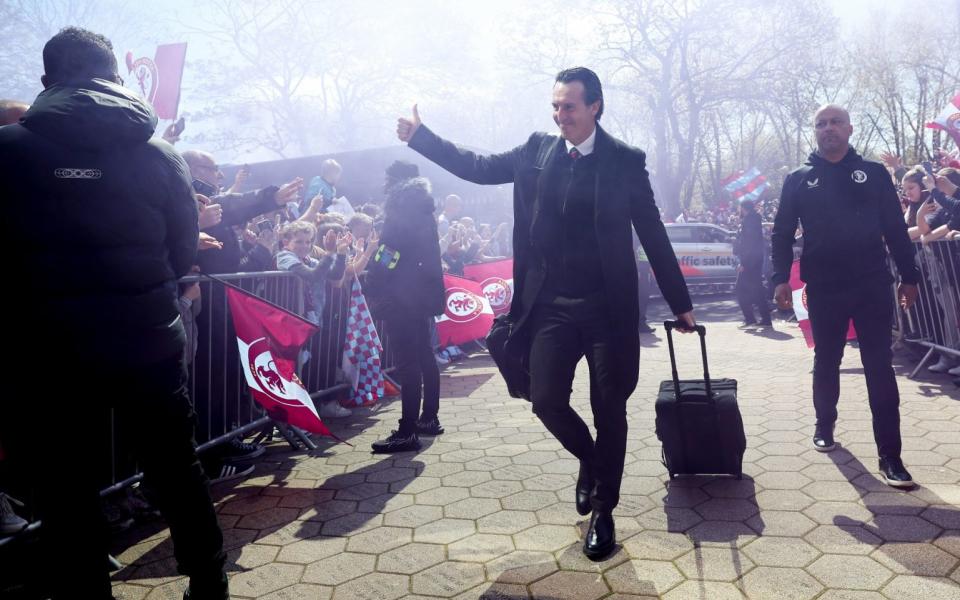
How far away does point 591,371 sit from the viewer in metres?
3.12

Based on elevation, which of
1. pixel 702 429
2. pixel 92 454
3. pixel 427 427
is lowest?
pixel 427 427

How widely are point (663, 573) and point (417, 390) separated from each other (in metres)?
2.52

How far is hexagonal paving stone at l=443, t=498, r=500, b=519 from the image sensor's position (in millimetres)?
3625

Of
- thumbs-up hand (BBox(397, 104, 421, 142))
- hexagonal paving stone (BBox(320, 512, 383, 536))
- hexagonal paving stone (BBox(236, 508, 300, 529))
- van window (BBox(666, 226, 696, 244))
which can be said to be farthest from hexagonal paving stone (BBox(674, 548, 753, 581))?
van window (BBox(666, 226, 696, 244))

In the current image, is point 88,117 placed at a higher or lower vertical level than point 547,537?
higher

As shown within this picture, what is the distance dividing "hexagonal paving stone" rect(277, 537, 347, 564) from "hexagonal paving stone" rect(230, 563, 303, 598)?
0.25 ft

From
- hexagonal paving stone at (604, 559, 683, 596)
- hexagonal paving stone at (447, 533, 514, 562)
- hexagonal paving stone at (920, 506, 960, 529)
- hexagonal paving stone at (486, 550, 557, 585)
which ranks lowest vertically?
hexagonal paving stone at (447, 533, 514, 562)

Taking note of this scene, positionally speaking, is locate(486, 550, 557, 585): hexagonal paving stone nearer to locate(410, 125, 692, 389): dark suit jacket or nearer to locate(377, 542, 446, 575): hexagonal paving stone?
locate(377, 542, 446, 575): hexagonal paving stone

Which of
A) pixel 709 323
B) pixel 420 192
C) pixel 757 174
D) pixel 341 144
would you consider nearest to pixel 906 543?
pixel 420 192

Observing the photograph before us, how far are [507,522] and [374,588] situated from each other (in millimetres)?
852

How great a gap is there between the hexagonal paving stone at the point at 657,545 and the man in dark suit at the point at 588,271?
0.40 ft

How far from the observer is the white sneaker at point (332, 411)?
244 inches

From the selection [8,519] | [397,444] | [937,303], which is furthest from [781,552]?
[937,303]

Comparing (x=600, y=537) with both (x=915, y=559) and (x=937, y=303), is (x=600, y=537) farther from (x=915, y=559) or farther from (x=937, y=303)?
(x=937, y=303)
